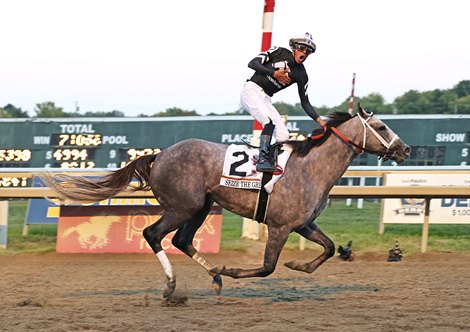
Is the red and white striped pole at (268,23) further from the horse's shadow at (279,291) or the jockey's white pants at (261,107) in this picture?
the jockey's white pants at (261,107)

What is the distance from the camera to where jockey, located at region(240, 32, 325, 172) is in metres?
6.91

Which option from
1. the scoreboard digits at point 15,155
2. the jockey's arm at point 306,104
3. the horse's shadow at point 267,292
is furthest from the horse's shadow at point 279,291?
the scoreboard digits at point 15,155

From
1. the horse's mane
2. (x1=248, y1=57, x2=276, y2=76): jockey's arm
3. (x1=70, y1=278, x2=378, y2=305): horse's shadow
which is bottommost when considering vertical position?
(x1=70, y1=278, x2=378, y2=305): horse's shadow

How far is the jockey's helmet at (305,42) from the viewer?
Answer: 6.86 meters

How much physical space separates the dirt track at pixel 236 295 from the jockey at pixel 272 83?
1315mm

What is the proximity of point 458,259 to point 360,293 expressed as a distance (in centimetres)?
273

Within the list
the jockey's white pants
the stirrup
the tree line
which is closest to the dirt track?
the stirrup

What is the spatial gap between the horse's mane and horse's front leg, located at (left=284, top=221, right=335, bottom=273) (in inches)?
27.6

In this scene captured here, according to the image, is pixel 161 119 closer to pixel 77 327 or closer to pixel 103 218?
pixel 103 218

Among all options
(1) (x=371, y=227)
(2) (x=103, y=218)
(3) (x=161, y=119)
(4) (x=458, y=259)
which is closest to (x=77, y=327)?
(2) (x=103, y=218)

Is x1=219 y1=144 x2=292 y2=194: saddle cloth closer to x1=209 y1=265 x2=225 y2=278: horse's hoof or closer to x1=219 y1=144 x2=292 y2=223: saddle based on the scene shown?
x1=219 y1=144 x2=292 y2=223: saddle

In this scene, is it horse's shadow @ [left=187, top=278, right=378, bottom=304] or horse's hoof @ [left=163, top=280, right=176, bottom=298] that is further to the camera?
horse's shadow @ [left=187, top=278, right=378, bottom=304]

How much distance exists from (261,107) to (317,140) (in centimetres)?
60

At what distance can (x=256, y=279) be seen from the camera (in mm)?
8406
